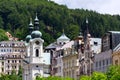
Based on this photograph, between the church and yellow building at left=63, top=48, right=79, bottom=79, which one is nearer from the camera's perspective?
yellow building at left=63, top=48, right=79, bottom=79

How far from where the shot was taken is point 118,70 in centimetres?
8338

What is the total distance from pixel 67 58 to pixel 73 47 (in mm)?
6528

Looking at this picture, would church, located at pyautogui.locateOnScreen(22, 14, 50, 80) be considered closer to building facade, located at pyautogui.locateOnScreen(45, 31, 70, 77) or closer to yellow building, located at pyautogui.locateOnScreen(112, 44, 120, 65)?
building facade, located at pyautogui.locateOnScreen(45, 31, 70, 77)

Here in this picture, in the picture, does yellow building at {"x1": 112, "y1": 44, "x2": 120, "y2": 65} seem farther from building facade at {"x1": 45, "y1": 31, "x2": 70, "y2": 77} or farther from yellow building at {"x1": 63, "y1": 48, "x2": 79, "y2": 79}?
building facade at {"x1": 45, "y1": 31, "x2": 70, "y2": 77}

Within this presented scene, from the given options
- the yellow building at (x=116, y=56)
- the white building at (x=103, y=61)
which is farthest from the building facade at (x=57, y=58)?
the yellow building at (x=116, y=56)

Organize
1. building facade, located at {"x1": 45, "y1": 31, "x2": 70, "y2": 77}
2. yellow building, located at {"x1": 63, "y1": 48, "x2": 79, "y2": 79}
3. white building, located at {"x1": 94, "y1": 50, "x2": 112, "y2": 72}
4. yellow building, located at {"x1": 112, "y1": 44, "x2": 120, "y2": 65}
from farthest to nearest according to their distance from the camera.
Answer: building facade, located at {"x1": 45, "y1": 31, "x2": 70, "y2": 77} < yellow building, located at {"x1": 63, "y1": 48, "x2": 79, "y2": 79} < white building, located at {"x1": 94, "y1": 50, "x2": 112, "y2": 72} < yellow building, located at {"x1": 112, "y1": 44, "x2": 120, "y2": 65}

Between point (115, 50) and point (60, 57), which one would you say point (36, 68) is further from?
point (115, 50)

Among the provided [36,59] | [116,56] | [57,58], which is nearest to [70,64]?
[57,58]

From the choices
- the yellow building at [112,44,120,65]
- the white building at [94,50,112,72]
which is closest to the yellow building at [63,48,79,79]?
the white building at [94,50,112,72]

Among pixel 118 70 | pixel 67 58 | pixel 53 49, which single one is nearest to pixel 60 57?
pixel 67 58

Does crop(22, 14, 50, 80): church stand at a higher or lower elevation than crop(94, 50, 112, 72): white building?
higher

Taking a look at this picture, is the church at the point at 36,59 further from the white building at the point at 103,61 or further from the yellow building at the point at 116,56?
the yellow building at the point at 116,56

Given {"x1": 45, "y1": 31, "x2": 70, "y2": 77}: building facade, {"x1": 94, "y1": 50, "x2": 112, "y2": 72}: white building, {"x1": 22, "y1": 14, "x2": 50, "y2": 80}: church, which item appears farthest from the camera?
{"x1": 22, "y1": 14, "x2": 50, "y2": 80}: church

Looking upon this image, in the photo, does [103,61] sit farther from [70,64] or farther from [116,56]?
[70,64]
